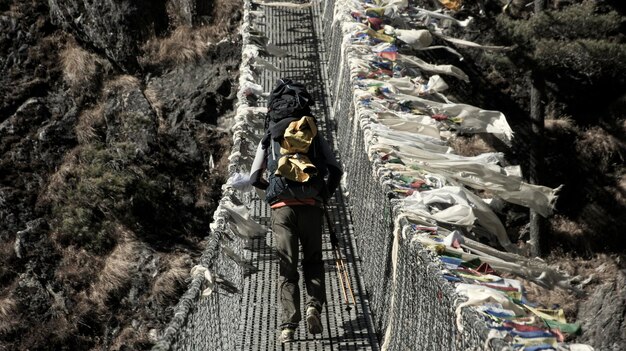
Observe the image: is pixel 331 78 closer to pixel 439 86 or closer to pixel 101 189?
pixel 439 86

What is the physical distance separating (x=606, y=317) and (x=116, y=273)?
7.13 metres

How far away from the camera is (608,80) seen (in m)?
16.6

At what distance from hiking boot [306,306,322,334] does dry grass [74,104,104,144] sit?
37.8ft

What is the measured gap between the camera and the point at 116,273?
48.3ft

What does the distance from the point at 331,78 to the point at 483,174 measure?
4278mm

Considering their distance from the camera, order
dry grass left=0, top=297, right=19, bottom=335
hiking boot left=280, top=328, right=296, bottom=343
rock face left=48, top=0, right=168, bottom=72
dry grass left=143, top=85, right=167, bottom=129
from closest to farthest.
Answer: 1. hiking boot left=280, top=328, right=296, bottom=343
2. dry grass left=0, top=297, right=19, bottom=335
3. dry grass left=143, top=85, right=167, bottom=129
4. rock face left=48, top=0, right=168, bottom=72

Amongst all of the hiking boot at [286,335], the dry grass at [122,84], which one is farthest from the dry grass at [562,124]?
the hiking boot at [286,335]

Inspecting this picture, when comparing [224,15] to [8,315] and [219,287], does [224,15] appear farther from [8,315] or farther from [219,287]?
[219,287]

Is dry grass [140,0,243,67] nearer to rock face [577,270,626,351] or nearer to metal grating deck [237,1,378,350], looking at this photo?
metal grating deck [237,1,378,350]

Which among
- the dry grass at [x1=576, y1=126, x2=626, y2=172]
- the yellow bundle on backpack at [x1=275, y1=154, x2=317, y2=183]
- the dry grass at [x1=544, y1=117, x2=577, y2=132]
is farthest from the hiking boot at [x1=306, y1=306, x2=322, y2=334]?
the dry grass at [x1=544, y1=117, x2=577, y2=132]

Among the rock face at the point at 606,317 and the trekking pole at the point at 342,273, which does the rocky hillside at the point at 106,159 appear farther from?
the trekking pole at the point at 342,273

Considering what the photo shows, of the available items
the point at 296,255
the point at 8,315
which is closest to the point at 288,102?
the point at 296,255

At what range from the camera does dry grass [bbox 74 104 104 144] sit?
1680 centimetres

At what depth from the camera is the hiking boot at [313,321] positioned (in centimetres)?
591
